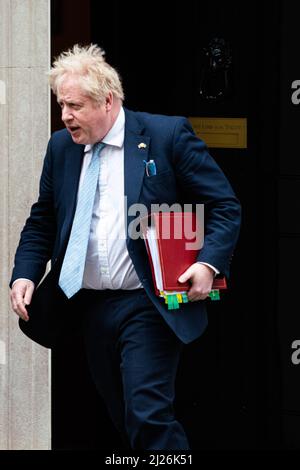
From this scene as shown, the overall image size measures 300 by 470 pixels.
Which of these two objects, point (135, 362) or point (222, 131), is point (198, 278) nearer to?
point (135, 362)

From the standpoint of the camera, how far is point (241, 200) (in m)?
6.13

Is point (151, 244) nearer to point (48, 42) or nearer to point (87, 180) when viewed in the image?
point (87, 180)

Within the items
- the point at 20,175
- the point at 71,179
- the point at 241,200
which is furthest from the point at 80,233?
the point at 241,200

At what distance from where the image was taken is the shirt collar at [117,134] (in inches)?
201

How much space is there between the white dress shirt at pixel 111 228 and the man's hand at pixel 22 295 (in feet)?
0.81

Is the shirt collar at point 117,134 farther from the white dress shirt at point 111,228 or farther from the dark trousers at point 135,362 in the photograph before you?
the dark trousers at point 135,362

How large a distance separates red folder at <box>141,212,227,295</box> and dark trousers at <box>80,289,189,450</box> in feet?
0.55

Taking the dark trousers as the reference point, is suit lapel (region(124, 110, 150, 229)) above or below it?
above

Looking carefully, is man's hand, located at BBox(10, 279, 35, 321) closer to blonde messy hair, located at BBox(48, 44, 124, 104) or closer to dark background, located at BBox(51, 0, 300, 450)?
blonde messy hair, located at BBox(48, 44, 124, 104)

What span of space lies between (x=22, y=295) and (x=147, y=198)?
2.17 feet

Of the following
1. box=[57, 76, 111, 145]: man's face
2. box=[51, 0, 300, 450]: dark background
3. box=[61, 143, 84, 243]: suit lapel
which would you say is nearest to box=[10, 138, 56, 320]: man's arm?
box=[61, 143, 84, 243]: suit lapel

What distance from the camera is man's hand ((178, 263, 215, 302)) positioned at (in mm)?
4926

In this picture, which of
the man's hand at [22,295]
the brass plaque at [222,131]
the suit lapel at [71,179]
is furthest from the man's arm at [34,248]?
the brass plaque at [222,131]
